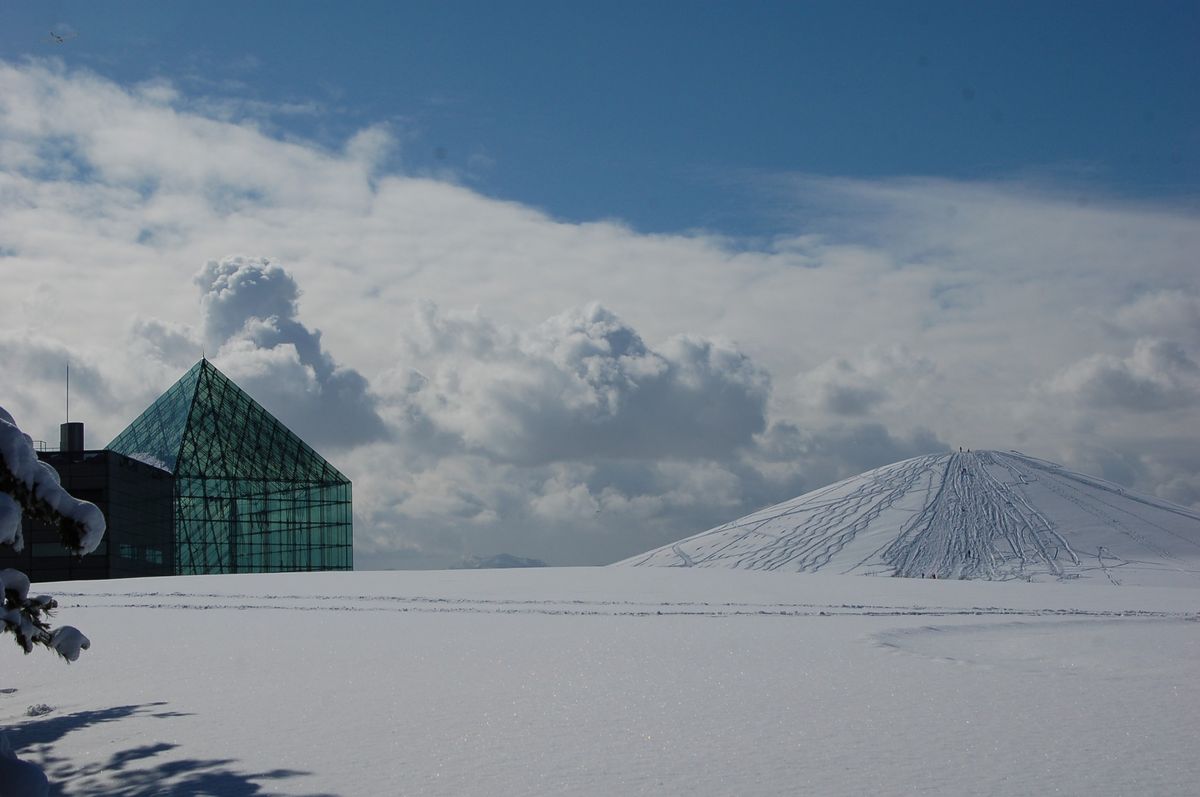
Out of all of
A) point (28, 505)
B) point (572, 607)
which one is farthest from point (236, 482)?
point (28, 505)

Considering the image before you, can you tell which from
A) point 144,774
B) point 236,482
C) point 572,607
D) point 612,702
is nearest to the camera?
point 144,774

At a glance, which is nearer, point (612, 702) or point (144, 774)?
point (144, 774)

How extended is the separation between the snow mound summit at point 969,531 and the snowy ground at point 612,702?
15026 millimetres

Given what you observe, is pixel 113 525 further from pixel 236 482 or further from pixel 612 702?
pixel 612 702

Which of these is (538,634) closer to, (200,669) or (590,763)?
(200,669)

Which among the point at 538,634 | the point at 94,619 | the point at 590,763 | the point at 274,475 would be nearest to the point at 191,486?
the point at 274,475

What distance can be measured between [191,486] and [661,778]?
48.2m

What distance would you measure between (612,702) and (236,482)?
150 feet

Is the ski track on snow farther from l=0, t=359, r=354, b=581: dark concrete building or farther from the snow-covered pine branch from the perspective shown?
l=0, t=359, r=354, b=581: dark concrete building

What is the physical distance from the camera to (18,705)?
1130 centimetres

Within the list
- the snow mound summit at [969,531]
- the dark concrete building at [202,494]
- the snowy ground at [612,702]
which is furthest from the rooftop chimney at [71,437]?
the snowy ground at [612,702]

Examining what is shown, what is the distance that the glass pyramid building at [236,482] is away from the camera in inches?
2080

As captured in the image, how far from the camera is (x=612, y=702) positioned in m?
11.4

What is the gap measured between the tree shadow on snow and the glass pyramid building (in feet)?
148
